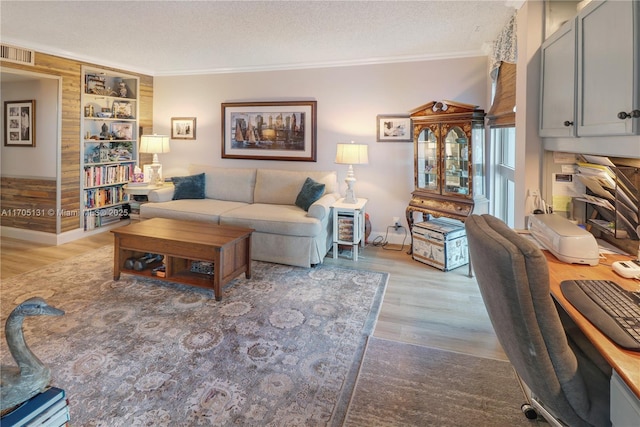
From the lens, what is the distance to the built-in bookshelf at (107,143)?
4.75 meters

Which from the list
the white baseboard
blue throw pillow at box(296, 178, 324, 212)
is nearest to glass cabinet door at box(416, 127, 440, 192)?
blue throw pillow at box(296, 178, 324, 212)

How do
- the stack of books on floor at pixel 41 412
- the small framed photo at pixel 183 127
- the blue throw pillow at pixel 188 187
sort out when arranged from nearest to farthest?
the stack of books on floor at pixel 41 412
the blue throw pillow at pixel 188 187
the small framed photo at pixel 183 127

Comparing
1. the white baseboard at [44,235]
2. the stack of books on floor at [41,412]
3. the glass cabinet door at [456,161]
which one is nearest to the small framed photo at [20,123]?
the white baseboard at [44,235]

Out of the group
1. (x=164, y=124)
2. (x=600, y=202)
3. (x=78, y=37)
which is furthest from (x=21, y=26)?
(x=600, y=202)

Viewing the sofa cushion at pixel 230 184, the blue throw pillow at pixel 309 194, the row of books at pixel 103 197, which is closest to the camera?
the blue throw pillow at pixel 309 194

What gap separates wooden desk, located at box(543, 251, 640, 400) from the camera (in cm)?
92

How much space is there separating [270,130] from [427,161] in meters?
2.17

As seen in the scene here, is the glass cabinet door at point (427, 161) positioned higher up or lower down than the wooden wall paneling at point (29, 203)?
higher up

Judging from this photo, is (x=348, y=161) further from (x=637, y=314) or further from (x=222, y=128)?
(x=637, y=314)

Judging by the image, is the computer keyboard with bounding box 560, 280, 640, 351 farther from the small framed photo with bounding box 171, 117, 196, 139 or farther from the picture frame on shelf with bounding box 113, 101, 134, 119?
the picture frame on shelf with bounding box 113, 101, 134, 119

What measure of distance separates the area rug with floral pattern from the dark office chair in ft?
3.09

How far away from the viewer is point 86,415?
1670mm

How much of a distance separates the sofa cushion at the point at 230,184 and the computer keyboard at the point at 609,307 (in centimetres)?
382

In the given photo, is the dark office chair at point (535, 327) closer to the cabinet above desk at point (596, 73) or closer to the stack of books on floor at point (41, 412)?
the cabinet above desk at point (596, 73)
